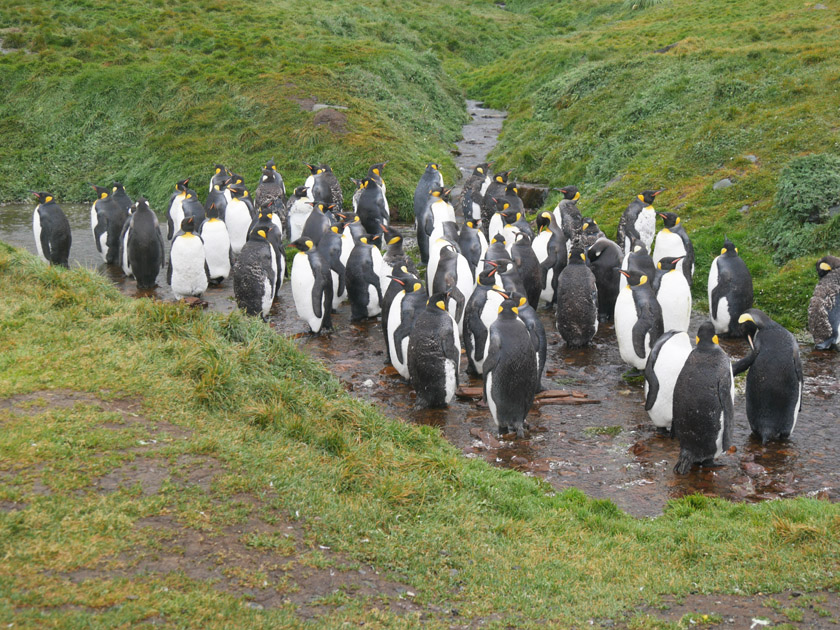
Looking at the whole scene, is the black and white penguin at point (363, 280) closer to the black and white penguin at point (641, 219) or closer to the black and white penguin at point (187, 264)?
the black and white penguin at point (187, 264)

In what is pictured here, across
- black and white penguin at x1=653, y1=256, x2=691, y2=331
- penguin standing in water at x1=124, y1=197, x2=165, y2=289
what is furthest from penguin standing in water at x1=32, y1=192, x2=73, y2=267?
black and white penguin at x1=653, y1=256, x2=691, y2=331

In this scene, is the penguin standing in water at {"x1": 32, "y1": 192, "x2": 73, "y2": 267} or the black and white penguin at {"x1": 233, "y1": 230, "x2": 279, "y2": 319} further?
the penguin standing in water at {"x1": 32, "y1": 192, "x2": 73, "y2": 267}

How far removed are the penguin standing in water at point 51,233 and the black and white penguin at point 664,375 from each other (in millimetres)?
10662

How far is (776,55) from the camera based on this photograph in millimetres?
21844

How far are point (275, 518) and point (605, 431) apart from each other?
15.2 ft

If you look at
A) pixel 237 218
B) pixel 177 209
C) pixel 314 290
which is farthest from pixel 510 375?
pixel 177 209

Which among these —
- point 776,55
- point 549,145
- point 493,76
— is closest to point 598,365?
point 549,145

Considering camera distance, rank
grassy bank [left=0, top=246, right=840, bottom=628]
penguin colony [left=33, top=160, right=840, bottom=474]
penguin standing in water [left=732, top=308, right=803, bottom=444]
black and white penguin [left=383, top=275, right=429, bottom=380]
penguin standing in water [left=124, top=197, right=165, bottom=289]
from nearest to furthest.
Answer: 1. grassy bank [left=0, top=246, right=840, bottom=628]
2. penguin standing in water [left=732, top=308, right=803, bottom=444]
3. penguin colony [left=33, top=160, right=840, bottom=474]
4. black and white penguin [left=383, top=275, right=429, bottom=380]
5. penguin standing in water [left=124, top=197, right=165, bottom=289]

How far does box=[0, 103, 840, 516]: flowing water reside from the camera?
796 centimetres

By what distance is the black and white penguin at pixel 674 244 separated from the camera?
523 inches

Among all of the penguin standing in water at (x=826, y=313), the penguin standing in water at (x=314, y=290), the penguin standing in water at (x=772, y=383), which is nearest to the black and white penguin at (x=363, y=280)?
the penguin standing in water at (x=314, y=290)

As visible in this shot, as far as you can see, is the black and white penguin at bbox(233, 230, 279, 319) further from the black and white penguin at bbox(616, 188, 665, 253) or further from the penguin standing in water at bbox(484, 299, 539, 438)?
the black and white penguin at bbox(616, 188, 665, 253)

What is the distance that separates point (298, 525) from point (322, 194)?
40.9 feet

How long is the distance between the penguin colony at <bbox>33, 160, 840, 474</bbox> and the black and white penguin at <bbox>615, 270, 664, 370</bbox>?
2 centimetres
